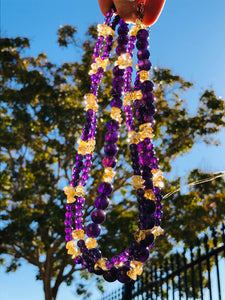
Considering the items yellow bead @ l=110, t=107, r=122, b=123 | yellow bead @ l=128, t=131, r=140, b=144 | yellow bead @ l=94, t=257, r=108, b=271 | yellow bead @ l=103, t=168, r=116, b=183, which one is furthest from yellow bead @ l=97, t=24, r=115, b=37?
yellow bead @ l=94, t=257, r=108, b=271

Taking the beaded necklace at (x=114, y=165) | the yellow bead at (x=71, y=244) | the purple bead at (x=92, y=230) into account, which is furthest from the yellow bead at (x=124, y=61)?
the yellow bead at (x=71, y=244)

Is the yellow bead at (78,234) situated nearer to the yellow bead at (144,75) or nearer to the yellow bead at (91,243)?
the yellow bead at (91,243)

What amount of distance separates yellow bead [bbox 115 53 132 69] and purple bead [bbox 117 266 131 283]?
3.00 ft

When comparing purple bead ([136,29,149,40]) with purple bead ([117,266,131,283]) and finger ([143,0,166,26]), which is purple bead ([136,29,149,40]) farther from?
purple bead ([117,266,131,283])

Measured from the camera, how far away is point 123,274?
1427 mm

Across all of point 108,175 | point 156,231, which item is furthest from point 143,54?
point 156,231

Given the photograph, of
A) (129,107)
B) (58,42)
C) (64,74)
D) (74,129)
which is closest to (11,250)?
(74,129)

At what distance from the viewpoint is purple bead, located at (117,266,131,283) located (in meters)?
1.43

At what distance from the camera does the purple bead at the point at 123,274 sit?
1.43 m

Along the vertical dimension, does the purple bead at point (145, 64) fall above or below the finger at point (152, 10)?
below

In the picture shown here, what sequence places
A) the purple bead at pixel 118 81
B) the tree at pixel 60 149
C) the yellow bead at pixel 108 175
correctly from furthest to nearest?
1. the tree at pixel 60 149
2. the purple bead at pixel 118 81
3. the yellow bead at pixel 108 175

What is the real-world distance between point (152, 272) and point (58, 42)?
22.0ft

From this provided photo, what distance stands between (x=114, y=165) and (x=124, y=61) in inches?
19.8

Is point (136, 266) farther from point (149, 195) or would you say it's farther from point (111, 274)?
point (149, 195)
